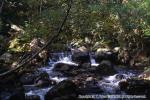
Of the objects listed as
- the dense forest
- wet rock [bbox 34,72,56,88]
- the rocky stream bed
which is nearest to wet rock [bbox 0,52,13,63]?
the dense forest

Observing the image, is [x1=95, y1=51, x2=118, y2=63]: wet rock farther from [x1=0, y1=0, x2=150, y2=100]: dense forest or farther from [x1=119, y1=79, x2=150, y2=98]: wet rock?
[x1=119, y1=79, x2=150, y2=98]: wet rock

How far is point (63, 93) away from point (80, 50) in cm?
735

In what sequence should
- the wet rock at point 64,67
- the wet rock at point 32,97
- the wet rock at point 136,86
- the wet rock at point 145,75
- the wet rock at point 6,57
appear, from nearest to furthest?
the wet rock at point 32,97 < the wet rock at point 136,86 < the wet rock at point 145,75 < the wet rock at point 64,67 < the wet rock at point 6,57

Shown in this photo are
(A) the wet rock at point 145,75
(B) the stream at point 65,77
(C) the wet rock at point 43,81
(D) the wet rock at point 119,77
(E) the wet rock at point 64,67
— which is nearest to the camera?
(B) the stream at point 65,77

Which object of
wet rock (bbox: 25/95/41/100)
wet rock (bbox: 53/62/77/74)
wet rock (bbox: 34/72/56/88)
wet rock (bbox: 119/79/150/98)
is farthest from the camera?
wet rock (bbox: 53/62/77/74)

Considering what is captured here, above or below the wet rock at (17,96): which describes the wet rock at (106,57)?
above

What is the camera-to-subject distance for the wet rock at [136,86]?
47.1 ft

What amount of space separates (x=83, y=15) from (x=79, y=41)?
118 inches

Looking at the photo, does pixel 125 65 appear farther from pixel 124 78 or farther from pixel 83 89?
pixel 83 89

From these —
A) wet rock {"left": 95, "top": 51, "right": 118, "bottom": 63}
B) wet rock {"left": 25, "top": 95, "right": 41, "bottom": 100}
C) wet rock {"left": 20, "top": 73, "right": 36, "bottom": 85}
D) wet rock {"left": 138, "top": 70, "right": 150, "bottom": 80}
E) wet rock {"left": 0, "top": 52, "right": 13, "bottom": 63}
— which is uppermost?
wet rock {"left": 0, "top": 52, "right": 13, "bottom": 63}

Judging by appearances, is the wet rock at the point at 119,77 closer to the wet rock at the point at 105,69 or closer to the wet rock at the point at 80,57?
the wet rock at the point at 105,69

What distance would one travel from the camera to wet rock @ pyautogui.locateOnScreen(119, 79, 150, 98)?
14.3 m

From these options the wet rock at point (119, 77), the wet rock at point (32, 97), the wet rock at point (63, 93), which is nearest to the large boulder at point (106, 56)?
the wet rock at point (119, 77)


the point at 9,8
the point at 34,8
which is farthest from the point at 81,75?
the point at 9,8
